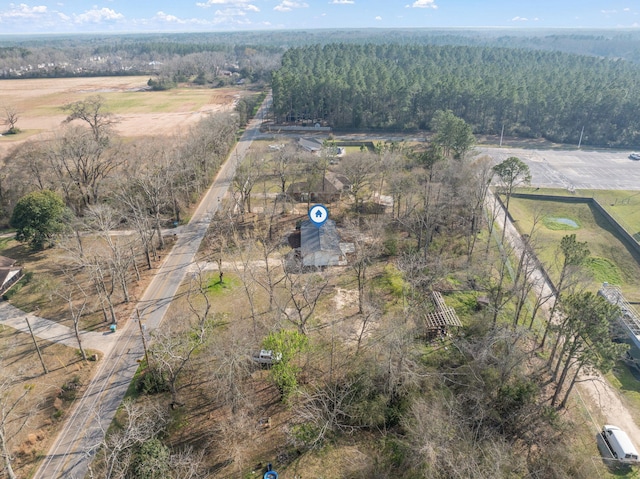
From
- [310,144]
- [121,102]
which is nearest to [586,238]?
[310,144]

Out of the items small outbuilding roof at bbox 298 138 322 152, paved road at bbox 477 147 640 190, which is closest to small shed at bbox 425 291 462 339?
paved road at bbox 477 147 640 190

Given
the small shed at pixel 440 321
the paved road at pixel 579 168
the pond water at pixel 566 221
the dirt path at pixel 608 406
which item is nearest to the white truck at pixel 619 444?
the dirt path at pixel 608 406

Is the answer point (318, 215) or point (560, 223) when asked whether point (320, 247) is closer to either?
point (318, 215)

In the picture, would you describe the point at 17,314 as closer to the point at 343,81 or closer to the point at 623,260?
the point at 623,260

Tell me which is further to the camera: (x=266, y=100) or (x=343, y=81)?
(x=266, y=100)

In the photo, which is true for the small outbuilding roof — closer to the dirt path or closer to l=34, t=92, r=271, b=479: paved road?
l=34, t=92, r=271, b=479: paved road

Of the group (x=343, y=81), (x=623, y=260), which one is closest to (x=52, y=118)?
(x=343, y=81)
